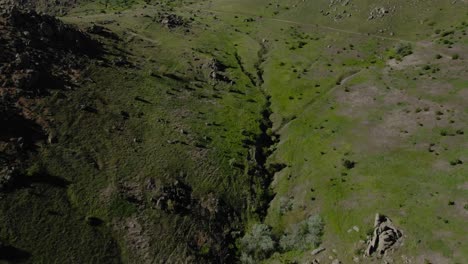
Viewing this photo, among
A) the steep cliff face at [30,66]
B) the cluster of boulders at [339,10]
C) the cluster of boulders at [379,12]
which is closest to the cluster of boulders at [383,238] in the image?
the steep cliff face at [30,66]

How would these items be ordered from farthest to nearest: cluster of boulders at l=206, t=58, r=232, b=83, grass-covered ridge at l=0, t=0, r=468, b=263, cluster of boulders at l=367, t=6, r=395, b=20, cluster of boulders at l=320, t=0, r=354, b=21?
cluster of boulders at l=320, t=0, r=354, b=21 < cluster of boulders at l=367, t=6, r=395, b=20 < cluster of boulders at l=206, t=58, r=232, b=83 < grass-covered ridge at l=0, t=0, r=468, b=263

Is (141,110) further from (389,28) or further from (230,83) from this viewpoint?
(389,28)

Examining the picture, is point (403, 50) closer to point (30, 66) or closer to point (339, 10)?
point (339, 10)

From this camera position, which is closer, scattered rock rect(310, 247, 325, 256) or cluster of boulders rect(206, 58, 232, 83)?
scattered rock rect(310, 247, 325, 256)

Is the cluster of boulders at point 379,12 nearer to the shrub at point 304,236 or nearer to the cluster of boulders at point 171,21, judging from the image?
the cluster of boulders at point 171,21

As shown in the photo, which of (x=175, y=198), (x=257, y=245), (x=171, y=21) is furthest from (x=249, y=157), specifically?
(x=171, y=21)

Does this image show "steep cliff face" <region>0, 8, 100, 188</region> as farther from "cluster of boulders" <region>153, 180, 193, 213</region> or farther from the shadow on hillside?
"cluster of boulders" <region>153, 180, 193, 213</region>

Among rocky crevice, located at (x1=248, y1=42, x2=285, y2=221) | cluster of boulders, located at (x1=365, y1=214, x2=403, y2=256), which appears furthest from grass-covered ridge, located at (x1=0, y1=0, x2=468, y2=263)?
cluster of boulders, located at (x1=365, y1=214, x2=403, y2=256)
